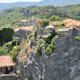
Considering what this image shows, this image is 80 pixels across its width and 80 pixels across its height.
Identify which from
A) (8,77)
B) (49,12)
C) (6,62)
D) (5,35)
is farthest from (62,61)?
(49,12)

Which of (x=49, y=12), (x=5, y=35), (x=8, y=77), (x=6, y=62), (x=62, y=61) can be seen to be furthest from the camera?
(x=49, y=12)

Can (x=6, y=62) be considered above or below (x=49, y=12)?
above

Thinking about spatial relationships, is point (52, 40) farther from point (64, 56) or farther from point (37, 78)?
point (37, 78)

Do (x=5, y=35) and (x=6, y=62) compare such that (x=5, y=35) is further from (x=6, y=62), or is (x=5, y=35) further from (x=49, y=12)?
(x=49, y=12)

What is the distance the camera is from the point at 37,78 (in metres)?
14.4

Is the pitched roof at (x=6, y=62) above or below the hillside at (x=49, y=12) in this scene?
above

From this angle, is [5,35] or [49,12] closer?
[5,35]

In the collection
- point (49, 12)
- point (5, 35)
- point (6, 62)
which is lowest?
point (49, 12)

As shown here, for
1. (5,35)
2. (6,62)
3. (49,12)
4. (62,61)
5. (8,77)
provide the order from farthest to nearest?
(49,12) < (5,35) < (6,62) < (8,77) < (62,61)

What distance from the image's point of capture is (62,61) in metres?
13.2

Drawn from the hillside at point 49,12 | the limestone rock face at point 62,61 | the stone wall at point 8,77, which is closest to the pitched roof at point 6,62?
the stone wall at point 8,77

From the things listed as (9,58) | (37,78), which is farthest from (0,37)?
(37,78)

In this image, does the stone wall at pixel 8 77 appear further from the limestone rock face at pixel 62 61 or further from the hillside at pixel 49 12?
the hillside at pixel 49 12

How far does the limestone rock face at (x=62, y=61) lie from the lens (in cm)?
1316
